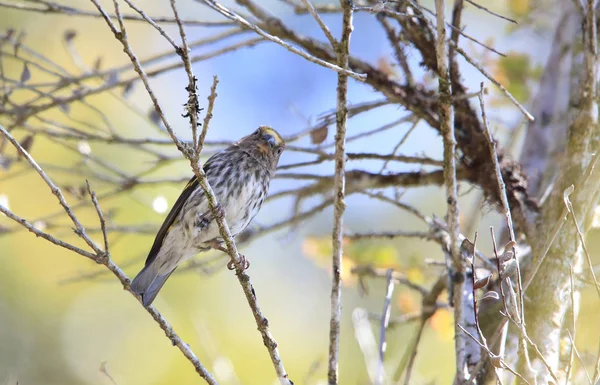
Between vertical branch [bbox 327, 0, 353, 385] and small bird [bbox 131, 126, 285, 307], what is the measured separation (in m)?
1.20

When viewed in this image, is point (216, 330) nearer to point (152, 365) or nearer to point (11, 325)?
point (152, 365)

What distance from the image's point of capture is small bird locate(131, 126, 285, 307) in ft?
14.4

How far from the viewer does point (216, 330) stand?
8203mm

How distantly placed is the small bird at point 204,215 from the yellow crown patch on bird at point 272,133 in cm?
25

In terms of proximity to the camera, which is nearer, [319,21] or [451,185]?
[319,21]

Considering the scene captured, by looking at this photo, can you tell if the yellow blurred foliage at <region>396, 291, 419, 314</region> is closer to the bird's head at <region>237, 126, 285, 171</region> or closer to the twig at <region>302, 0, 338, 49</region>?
the bird's head at <region>237, 126, 285, 171</region>

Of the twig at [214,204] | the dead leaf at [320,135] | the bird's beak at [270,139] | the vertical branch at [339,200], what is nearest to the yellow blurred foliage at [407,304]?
the bird's beak at [270,139]

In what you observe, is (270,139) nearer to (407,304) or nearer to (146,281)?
(146,281)

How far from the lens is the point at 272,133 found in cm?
504

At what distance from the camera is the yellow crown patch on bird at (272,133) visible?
194 inches

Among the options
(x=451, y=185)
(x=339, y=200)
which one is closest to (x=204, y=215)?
(x=339, y=200)

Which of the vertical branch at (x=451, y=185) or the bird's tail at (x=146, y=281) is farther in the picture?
the bird's tail at (x=146, y=281)

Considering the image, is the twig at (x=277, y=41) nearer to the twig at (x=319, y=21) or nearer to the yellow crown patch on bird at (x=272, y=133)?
the twig at (x=319, y=21)

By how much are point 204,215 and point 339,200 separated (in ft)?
4.29
